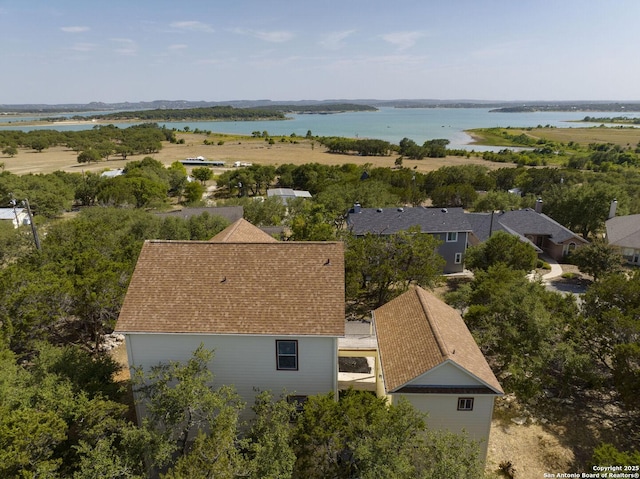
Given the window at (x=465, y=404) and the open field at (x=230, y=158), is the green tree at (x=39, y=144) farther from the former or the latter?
the window at (x=465, y=404)

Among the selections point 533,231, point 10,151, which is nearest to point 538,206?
point 533,231

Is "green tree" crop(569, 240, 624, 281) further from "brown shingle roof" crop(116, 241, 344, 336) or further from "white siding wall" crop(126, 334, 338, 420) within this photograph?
"white siding wall" crop(126, 334, 338, 420)

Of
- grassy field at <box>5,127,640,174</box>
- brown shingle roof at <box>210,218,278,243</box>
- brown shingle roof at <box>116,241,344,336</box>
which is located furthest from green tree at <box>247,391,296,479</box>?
grassy field at <box>5,127,640,174</box>

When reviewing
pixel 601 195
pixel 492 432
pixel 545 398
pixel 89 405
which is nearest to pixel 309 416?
pixel 89 405

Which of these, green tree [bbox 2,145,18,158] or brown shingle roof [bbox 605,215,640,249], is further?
green tree [bbox 2,145,18,158]

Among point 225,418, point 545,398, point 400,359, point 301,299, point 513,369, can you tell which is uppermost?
point 301,299

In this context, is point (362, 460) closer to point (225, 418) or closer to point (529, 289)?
point (225, 418)

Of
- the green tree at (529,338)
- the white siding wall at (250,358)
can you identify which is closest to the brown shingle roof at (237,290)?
the white siding wall at (250,358)
